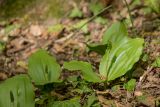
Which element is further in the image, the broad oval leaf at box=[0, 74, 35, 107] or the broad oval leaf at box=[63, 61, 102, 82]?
Result: the broad oval leaf at box=[63, 61, 102, 82]

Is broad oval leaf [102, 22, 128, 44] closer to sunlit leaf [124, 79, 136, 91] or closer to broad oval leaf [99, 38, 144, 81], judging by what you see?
broad oval leaf [99, 38, 144, 81]

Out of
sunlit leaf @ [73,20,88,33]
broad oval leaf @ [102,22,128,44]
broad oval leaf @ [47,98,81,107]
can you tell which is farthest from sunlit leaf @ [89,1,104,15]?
broad oval leaf @ [47,98,81,107]

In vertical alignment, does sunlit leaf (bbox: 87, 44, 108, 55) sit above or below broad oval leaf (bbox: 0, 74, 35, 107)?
above

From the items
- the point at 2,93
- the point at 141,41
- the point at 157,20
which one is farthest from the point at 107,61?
the point at 157,20

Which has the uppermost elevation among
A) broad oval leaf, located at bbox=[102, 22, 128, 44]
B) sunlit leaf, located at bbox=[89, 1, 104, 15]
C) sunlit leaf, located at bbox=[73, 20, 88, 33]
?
sunlit leaf, located at bbox=[89, 1, 104, 15]

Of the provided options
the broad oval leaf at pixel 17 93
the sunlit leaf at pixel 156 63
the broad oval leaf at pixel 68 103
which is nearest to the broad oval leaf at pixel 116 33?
the sunlit leaf at pixel 156 63

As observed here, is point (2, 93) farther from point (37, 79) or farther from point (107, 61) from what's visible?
point (107, 61)

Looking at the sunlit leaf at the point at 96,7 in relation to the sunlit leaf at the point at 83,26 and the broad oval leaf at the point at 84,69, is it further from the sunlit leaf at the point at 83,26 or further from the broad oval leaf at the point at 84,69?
the broad oval leaf at the point at 84,69

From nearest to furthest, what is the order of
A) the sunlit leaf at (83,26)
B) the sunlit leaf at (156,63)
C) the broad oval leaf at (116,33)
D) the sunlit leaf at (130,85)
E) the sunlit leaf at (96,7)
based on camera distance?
the sunlit leaf at (130,85)
the sunlit leaf at (156,63)
the broad oval leaf at (116,33)
the sunlit leaf at (83,26)
the sunlit leaf at (96,7)
